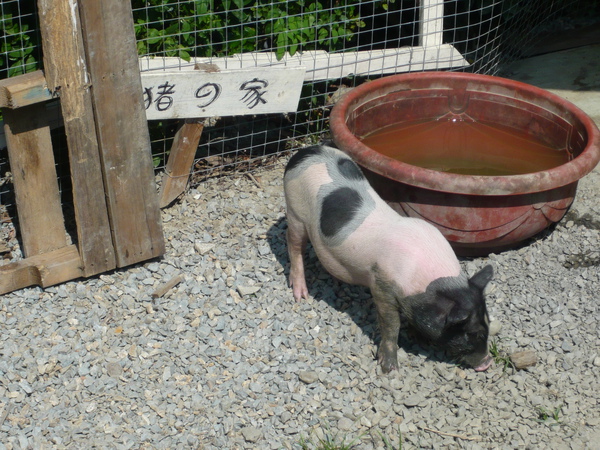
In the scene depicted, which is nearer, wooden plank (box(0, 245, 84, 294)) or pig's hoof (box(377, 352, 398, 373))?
pig's hoof (box(377, 352, 398, 373))

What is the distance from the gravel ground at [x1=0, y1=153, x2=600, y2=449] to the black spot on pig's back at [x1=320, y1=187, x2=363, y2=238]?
0.64m

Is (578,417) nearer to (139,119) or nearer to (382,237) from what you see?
(382,237)

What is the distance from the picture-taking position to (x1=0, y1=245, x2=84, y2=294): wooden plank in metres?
4.73

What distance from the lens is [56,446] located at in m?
3.97

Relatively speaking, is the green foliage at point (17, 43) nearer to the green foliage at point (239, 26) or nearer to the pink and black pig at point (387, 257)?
the green foliage at point (239, 26)

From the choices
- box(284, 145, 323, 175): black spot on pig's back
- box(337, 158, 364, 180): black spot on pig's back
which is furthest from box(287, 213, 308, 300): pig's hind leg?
box(337, 158, 364, 180): black spot on pig's back

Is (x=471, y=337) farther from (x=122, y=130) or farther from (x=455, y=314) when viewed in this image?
(x=122, y=130)

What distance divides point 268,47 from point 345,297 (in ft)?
6.67

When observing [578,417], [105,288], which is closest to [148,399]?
Result: [105,288]

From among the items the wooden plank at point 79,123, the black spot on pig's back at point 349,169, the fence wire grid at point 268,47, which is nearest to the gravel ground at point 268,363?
the wooden plank at point 79,123

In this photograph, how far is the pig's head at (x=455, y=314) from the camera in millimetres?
4000

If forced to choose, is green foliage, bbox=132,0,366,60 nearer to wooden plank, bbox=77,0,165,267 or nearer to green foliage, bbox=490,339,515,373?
wooden plank, bbox=77,0,165,267

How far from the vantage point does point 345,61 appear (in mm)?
5895

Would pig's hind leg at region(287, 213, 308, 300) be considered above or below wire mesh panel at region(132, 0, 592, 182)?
below
